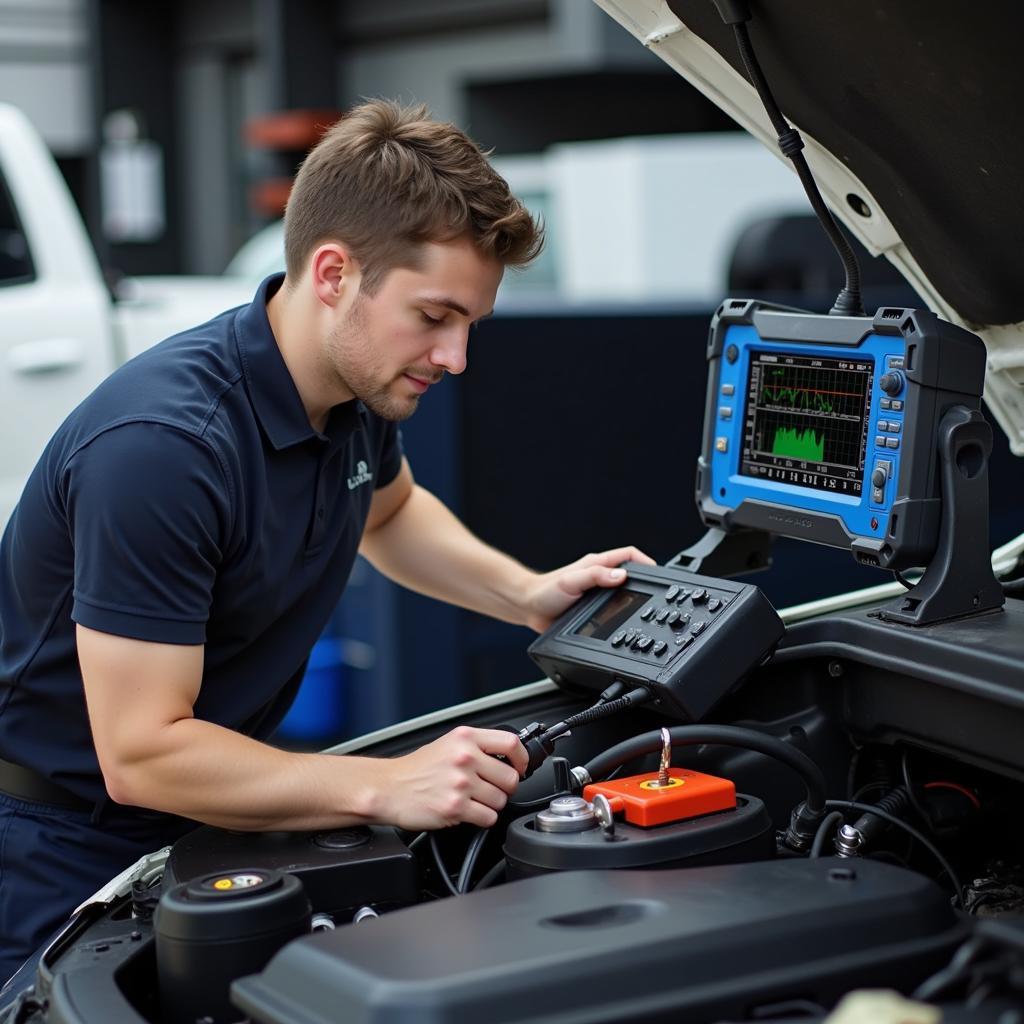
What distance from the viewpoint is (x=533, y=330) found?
434 centimetres

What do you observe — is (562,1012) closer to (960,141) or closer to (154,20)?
(960,141)

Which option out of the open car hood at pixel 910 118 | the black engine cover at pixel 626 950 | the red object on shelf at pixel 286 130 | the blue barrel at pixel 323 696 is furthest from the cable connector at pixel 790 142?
the red object on shelf at pixel 286 130

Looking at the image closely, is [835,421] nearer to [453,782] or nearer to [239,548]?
[453,782]

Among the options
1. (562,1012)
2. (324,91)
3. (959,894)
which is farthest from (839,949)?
(324,91)

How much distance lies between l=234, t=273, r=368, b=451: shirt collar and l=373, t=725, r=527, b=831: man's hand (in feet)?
1.52

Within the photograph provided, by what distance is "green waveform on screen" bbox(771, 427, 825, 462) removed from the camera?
5.76 ft

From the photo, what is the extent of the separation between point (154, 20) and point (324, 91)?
7.61ft

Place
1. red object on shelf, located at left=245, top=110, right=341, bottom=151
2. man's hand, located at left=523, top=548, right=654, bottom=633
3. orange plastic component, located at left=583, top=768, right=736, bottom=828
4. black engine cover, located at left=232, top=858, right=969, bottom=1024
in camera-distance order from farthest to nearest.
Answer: red object on shelf, located at left=245, top=110, right=341, bottom=151 → man's hand, located at left=523, top=548, right=654, bottom=633 → orange plastic component, located at left=583, top=768, right=736, bottom=828 → black engine cover, located at left=232, top=858, right=969, bottom=1024

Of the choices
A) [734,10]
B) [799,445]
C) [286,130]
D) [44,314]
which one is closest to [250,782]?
[799,445]

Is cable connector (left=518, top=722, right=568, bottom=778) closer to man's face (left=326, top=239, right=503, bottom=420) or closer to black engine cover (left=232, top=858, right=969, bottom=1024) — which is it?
black engine cover (left=232, top=858, right=969, bottom=1024)

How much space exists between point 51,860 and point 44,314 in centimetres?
289

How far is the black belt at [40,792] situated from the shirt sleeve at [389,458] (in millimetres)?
664

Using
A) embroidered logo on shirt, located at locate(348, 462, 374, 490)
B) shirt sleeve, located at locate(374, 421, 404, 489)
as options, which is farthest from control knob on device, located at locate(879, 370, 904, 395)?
shirt sleeve, located at locate(374, 421, 404, 489)

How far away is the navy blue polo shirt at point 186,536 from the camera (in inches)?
64.5
